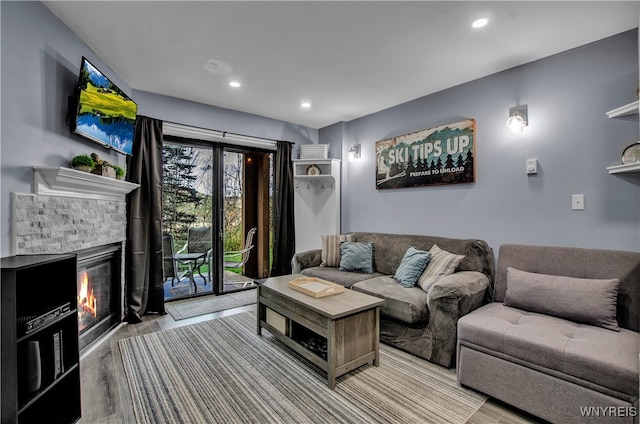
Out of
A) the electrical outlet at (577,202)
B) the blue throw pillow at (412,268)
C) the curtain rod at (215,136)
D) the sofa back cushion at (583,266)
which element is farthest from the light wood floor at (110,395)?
the curtain rod at (215,136)

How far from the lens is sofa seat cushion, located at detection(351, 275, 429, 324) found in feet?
7.84

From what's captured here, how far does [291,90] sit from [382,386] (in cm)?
303

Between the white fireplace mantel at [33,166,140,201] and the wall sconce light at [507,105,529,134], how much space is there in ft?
11.8

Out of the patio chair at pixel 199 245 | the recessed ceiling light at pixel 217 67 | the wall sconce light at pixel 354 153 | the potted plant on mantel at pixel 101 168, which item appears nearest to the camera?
the potted plant on mantel at pixel 101 168

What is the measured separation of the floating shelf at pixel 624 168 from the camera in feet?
6.38

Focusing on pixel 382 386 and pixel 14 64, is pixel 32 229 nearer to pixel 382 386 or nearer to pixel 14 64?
pixel 14 64

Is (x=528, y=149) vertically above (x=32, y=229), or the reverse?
(x=528, y=149)

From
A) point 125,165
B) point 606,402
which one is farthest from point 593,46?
point 125,165

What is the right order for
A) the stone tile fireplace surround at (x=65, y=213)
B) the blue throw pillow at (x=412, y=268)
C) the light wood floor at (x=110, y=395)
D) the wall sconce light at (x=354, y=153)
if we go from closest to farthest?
the light wood floor at (x=110, y=395), the stone tile fireplace surround at (x=65, y=213), the blue throw pillow at (x=412, y=268), the wall sconce light at (x=354, y=153)

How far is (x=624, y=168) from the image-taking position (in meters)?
2.02

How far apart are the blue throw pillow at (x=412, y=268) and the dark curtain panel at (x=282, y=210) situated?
200 cm

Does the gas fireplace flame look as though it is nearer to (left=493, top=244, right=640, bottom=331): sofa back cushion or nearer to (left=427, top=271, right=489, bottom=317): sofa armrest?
(left=427, top=271, right=489, bottom=317): sofa armrest

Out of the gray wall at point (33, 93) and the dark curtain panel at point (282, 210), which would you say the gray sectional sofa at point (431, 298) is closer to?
the dark curtain panel at point (282, 210)

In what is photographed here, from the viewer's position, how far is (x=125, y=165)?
3.30 metres
